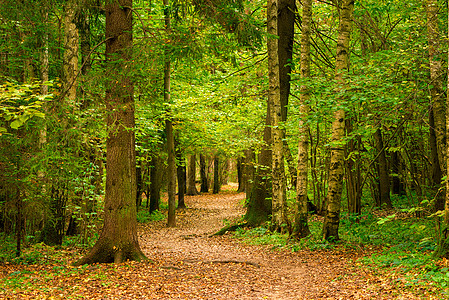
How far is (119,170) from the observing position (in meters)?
7.55

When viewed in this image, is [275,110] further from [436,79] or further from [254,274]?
[254,274]

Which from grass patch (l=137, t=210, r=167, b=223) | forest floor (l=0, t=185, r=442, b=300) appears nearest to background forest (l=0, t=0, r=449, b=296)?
forest floor (l=0, t=185, r=442, b=300)

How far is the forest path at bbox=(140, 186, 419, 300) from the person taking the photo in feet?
18.8

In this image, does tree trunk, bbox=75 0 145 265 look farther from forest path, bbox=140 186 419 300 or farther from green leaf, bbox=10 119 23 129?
green leaf, bbox=10 119 23 129

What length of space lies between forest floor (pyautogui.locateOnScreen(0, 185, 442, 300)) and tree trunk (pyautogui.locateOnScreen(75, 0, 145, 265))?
1.34ft

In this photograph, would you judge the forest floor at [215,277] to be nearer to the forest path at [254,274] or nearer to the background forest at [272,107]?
the forest path at [254,274]

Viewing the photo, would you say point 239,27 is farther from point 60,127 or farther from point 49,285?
point 49,285

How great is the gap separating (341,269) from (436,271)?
2.04m

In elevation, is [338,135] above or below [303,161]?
above

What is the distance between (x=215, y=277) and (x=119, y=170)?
299 cm

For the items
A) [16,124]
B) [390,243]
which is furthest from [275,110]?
[16,124]

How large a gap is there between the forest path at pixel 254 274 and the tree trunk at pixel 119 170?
111 cm

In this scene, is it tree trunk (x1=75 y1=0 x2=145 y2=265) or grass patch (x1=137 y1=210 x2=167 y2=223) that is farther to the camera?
grass patch (x1=137 y1=210 x2=167 y2=223)

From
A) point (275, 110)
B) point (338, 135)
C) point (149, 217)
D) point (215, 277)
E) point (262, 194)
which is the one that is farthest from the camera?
point (149, 217)
